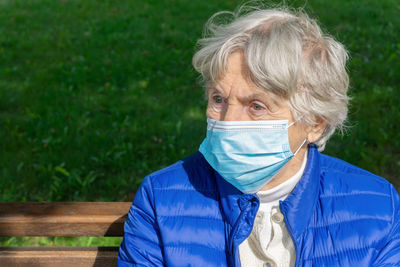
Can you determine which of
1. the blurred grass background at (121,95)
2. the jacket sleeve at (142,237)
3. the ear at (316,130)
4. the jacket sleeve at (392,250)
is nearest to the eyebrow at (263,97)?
the ear at (316,130)

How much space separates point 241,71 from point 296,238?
2.39ft

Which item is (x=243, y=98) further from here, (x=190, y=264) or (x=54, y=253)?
(x=54, y=253)

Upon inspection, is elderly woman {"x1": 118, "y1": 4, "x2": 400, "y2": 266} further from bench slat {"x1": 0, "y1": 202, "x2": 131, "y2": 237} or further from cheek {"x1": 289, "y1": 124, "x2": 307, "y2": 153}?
bench slat {"x1": 0, "y1": 202, "x2": 131, "y2": 237}

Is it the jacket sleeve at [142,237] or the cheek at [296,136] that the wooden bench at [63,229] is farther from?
the cheek at [296,136]

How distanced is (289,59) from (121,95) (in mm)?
3927

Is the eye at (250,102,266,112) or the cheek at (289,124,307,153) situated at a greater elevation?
the eye at (250,102,266,112)

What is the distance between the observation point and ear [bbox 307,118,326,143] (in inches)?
88.9

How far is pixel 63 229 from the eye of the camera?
2529 mm

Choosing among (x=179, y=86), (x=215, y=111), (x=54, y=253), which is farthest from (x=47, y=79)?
(x=215, y=111)

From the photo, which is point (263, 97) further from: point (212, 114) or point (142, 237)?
point (142, 237)

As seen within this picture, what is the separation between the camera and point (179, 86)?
5.93 m

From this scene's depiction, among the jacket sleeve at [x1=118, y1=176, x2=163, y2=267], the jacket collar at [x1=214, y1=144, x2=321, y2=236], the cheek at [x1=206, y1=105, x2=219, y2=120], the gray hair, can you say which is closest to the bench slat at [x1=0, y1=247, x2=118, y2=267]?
the jacket sleeve at [x1=118, y1=176, x2=163, y2=267]

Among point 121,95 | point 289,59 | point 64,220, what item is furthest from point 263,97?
point 121,95

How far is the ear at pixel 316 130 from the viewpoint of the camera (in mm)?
2258
